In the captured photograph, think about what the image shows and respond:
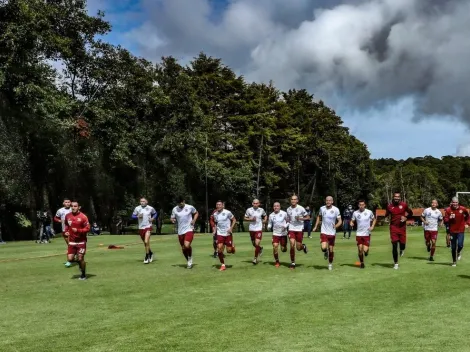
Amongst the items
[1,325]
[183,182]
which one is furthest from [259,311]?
[183,182]

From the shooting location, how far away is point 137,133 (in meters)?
47.5

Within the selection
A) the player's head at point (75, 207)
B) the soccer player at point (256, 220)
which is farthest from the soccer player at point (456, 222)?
the player's head at point (75, 207)

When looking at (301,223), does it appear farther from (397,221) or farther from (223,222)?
(397,221)

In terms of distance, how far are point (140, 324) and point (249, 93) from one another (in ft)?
167

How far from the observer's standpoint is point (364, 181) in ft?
226

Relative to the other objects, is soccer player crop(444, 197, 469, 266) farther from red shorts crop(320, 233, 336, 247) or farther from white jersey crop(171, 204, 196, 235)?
white jersey crop(171, 204, 196, 235)

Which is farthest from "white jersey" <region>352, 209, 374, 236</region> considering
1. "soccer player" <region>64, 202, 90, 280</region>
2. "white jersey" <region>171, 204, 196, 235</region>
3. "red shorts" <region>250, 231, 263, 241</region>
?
"soccer player" <region>64, 202, 90, 280</region>

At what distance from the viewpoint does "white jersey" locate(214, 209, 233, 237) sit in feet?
56.5

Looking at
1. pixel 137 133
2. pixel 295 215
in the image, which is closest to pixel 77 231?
pixel 295 215

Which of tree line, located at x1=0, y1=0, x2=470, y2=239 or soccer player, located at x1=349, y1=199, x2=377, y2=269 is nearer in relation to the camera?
soccer player, located at x1=349, y1=199, x2=377, y2=269

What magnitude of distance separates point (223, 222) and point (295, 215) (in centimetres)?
241

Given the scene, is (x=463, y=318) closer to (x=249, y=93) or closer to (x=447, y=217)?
(x=447, y=217)

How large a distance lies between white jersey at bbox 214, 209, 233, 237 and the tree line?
2416cm

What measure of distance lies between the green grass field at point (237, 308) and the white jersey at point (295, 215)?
1.31 meters
